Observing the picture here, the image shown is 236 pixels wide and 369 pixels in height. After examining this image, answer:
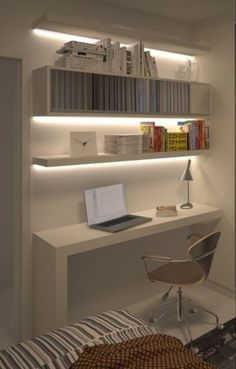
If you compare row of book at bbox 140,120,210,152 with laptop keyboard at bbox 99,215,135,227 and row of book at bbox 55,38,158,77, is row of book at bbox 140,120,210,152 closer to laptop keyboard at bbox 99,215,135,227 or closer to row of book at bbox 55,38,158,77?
row of book at bbox 55,38,158,77

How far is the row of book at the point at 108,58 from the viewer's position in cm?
242

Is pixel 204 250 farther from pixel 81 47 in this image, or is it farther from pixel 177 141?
pixel 81 47

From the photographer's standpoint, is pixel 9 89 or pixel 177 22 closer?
pixel 9 89

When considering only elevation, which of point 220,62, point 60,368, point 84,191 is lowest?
point 60,368

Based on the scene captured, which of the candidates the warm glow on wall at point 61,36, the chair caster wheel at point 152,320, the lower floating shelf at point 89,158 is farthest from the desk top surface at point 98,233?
the warm glow on wall at point 61,36

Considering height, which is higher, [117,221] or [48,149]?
[48,149]

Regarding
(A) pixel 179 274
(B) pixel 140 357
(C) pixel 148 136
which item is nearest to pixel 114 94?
(C) pixel 148 136

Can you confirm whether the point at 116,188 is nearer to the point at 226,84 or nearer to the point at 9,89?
the point at 9,89

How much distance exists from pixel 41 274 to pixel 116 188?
0.89 meters

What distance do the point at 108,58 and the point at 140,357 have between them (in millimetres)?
1957

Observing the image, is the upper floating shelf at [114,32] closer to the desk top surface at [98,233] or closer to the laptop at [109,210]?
the laptop at [109,210]

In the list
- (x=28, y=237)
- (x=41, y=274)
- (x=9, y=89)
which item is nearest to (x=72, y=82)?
(x=9, y=89)

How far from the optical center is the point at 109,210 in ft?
9.28

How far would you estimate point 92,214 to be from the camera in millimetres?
2719
